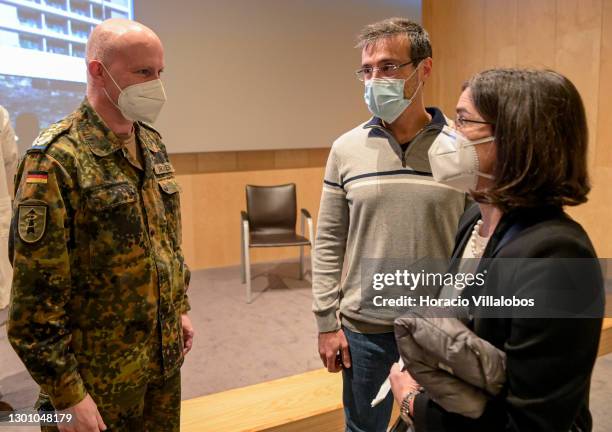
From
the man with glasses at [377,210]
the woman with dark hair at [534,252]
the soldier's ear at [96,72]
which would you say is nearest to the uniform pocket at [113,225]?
the soldier's ear at [96,72]

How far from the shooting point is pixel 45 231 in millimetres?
1042

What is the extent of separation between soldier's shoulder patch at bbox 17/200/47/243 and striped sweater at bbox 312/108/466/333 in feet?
2.60

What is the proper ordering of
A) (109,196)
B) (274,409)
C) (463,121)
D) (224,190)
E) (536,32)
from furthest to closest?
1. (224,190)
2. (536,32)
3. (274,409)
4. (109,196)
5. (463,121)

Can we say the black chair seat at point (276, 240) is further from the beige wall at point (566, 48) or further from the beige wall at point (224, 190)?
the beige wall at point (566, 48)

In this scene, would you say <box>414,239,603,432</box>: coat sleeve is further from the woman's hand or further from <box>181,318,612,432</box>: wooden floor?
<box>181,318,612,432</box>: wooden floor

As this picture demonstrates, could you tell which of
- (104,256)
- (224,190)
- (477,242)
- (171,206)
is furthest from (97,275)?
(224,190)

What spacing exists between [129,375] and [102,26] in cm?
85

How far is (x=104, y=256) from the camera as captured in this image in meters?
1.14

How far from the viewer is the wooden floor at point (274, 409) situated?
1.96 meters

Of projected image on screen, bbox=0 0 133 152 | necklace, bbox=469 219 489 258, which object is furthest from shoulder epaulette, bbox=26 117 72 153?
projected image on screen, bbox=0 0 133 152

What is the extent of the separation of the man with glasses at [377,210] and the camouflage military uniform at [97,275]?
1.56 feet

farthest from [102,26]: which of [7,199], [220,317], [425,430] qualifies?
[220,317]

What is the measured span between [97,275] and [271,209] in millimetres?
3173

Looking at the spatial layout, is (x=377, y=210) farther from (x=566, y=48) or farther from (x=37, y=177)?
(x=566, y=48)
